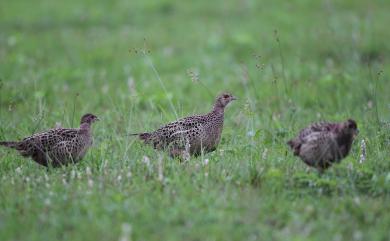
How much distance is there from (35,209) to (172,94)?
628 centimetres

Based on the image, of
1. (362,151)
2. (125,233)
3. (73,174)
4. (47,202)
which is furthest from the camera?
(362,151)

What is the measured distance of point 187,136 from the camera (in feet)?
25.9

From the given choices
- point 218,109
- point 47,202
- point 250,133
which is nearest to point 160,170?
point 47,202

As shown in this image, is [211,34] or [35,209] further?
[211,34]

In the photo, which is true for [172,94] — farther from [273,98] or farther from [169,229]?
[169,229]

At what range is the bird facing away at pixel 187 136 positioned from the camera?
7883mm

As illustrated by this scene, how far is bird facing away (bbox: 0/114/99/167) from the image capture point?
740 cm

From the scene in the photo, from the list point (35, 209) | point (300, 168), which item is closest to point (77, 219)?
point (35, 209)

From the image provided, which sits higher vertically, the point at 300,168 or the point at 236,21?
the point at 236,21

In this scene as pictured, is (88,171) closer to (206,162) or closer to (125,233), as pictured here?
(206,162)

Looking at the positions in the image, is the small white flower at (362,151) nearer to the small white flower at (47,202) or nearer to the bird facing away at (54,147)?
the bird facing away at (54,147)

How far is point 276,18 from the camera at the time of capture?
17.0 metres

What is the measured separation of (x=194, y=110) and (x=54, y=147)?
2.22 meters

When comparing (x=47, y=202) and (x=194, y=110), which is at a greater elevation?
(x=194, y=110)
